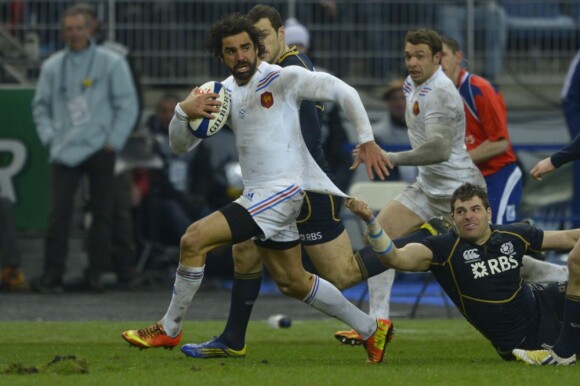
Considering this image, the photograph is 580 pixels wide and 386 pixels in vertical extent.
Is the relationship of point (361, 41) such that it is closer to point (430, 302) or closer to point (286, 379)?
point (430, 302)

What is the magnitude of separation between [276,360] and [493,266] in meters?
1.52

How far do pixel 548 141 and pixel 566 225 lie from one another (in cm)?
214

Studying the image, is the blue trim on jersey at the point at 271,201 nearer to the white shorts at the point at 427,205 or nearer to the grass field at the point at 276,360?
the grass field at the point at 276,360

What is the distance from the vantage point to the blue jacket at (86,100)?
16359mm

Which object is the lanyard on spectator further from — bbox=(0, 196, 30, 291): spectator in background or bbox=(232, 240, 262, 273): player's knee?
bbox=(232, 240, 262, 273): player's knee

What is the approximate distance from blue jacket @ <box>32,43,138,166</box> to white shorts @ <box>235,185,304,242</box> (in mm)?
7168

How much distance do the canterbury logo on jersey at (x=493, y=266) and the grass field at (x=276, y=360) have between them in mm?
562

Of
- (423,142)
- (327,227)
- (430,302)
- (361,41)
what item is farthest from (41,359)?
(361,41)

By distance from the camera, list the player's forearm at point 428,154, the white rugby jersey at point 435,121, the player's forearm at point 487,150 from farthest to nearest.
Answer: the player's forearm at point 487,150, the white rugby jersey at point 435,121, the player's forearm at point 428,154

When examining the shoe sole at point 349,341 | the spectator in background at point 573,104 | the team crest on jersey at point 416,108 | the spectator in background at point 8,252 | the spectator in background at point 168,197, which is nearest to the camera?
the shoe sole at point 349,341

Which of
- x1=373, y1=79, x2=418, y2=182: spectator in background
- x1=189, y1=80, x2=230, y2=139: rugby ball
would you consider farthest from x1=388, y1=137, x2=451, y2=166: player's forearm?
x1=373, y1=79, x2=418, y2=182: spectator in background

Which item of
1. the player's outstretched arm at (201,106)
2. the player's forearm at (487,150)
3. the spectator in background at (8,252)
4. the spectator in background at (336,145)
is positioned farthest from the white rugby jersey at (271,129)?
the spectator in background at (336,145)

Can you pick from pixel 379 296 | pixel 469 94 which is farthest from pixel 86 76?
pixel 379 296

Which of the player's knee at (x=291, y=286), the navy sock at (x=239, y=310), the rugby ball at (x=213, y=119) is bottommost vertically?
the navy sock at (x=239, y=310)
